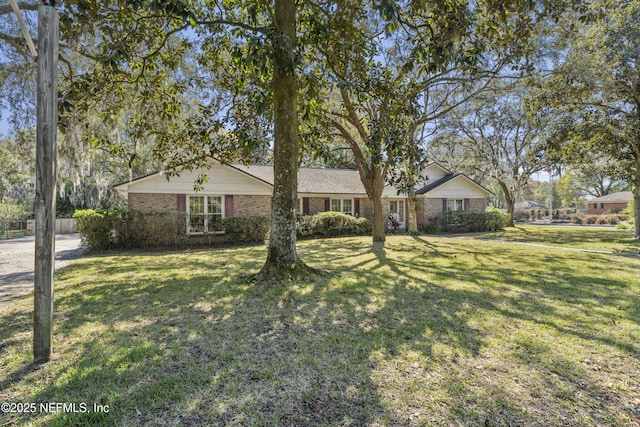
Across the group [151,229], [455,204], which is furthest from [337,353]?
[455,204]

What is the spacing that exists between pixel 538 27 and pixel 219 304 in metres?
12.0

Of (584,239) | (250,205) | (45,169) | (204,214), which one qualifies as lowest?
(584,239)

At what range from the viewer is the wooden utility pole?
3109 mm

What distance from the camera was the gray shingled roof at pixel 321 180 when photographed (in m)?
19.1

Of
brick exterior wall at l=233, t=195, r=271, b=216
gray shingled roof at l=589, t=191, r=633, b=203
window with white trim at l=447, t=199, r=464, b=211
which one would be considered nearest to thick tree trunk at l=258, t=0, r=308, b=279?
brick exterior wall at l=233, t=195, r=271, b=216

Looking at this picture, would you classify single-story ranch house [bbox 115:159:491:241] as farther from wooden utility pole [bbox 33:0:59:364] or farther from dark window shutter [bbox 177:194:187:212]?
wooden utility pole [bbox 33:0:59:364]

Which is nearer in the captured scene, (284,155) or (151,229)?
(284,155)

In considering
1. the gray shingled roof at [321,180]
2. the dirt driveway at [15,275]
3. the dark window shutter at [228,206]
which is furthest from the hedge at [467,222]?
the dirt driveway at [15,275]

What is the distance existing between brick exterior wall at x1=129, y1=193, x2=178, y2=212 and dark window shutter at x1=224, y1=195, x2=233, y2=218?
2.19 metres

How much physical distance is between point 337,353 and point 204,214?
40.4ft

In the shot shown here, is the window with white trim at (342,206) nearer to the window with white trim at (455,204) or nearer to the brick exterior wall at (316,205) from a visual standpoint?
the brick exterior wall at (316,205)

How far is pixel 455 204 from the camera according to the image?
23.4 meters

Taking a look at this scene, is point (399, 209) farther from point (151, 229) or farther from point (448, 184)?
point (151, 229)

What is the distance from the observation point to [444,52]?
476 cm
